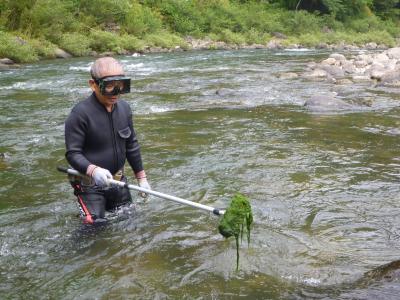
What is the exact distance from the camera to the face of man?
13.8 ft

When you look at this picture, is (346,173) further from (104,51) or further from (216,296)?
(104,51)

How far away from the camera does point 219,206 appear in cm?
575

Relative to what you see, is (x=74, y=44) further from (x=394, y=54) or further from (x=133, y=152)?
(x=133, y=152)

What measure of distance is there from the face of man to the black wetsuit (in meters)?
0.06

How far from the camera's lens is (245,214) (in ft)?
12.1

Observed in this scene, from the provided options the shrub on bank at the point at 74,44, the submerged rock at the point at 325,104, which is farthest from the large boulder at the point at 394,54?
the shrub on bank at the point at 74,44

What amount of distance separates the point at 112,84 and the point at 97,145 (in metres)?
0.60

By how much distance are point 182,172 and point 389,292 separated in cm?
410

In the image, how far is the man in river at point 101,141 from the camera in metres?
4.20

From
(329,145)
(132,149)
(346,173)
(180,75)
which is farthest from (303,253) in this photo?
(180,75)

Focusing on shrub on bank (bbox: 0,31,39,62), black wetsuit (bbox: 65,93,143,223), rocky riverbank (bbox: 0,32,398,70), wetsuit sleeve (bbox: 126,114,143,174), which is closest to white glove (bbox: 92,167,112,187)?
black wetsuit (bbox: 65,93,143,223)

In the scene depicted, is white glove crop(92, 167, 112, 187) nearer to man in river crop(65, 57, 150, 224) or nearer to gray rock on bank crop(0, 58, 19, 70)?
man in river crop(65, 57, 150, 224)

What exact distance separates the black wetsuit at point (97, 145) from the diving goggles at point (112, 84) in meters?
0.20

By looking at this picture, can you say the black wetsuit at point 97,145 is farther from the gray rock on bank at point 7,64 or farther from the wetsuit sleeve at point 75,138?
the gray rock on bank at point 7,64
